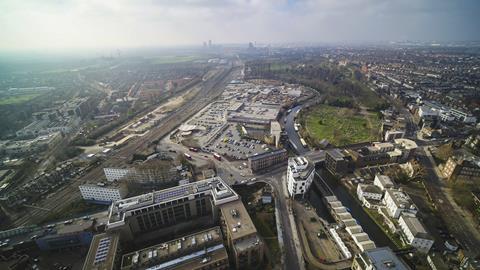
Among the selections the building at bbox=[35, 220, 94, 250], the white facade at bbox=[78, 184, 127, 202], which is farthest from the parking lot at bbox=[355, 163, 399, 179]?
the building at bbox=[35, 220, 94, 250]

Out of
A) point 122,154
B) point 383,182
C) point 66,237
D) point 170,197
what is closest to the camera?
point 66,237

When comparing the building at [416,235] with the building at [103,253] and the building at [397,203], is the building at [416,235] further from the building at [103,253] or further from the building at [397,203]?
the building at [103,253]

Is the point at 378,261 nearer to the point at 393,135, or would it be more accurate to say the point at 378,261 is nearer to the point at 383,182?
the point at 383,182

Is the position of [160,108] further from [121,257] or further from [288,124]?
[121,257]

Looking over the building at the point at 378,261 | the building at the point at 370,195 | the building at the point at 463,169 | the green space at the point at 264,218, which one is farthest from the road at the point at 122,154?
the building at the point at 463,169

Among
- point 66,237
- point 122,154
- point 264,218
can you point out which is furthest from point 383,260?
point 122,154

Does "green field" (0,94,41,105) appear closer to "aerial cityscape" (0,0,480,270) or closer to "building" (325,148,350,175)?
"aerial cityscape" (0,0,480,270)
